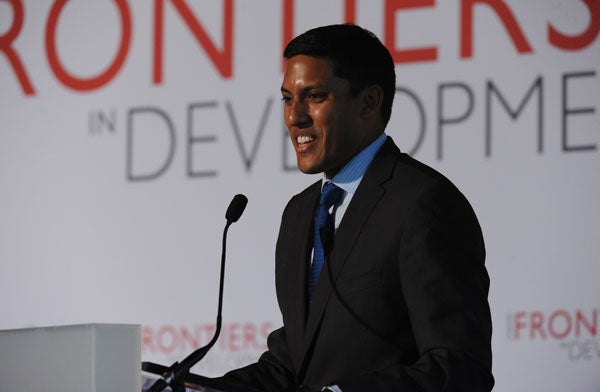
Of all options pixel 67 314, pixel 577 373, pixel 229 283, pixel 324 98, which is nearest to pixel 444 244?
pixel 324 98

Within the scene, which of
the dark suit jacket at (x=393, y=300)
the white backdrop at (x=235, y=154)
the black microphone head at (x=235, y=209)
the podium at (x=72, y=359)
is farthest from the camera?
the white backdrop at (x=235, y=154)

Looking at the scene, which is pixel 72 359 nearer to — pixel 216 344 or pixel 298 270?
pixel 298 270

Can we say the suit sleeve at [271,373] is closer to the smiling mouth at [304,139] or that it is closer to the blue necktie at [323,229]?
the blue necktie at [323,229]

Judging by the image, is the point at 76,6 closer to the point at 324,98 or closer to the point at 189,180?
the point at 189,180

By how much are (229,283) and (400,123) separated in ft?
2.60

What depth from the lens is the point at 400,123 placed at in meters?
3.84

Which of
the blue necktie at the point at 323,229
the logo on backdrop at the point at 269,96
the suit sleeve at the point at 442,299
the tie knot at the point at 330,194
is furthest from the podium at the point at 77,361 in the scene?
the logo on backdrop at the point at 269,96

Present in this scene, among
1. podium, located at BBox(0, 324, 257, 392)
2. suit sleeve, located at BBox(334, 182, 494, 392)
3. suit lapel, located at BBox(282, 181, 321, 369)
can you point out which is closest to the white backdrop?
suit lapel, located at BBox(282, 181, 321, 369)

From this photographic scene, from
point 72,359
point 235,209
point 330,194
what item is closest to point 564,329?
point 330,194

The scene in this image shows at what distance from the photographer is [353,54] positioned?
2305 millimetres

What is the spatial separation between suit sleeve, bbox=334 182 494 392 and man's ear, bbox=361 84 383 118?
0.86 ft

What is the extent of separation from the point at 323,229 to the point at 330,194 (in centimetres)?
8

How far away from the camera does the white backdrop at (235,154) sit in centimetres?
360

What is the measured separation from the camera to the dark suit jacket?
195 centimetres
